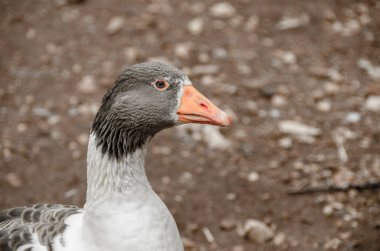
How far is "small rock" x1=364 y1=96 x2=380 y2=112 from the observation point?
19.7 feet

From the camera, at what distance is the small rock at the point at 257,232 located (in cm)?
480

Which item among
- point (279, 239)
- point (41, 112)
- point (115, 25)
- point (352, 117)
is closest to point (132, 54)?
point (115, 25)

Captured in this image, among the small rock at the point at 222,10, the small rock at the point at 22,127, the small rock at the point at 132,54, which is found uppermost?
the small rock at the point at 222,10

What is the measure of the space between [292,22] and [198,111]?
4036 mm

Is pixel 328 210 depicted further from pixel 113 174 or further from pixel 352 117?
pixel 113 174

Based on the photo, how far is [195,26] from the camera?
269 inches

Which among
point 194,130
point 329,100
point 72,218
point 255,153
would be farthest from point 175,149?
point 72,218

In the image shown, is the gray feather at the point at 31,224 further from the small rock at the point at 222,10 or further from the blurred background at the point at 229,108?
the small rock at the point at 222,10

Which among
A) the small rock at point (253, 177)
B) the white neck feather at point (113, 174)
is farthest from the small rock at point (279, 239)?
the white neck feather at point (113, 174)

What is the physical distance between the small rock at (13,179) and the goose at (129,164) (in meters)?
1.83

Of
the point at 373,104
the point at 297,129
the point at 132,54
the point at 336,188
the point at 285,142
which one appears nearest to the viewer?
the point at 336,188

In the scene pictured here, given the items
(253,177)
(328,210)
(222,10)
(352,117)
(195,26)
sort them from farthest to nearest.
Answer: (222,10)
(195,26)
(352,117)
(253,177)
(328,210)

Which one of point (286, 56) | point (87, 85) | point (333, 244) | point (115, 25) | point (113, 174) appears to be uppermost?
point (113, 174)

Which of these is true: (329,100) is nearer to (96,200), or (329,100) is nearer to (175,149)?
(175,149)
